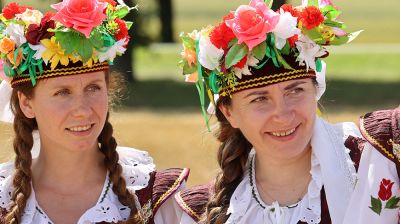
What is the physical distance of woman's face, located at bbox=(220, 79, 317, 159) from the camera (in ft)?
12.8

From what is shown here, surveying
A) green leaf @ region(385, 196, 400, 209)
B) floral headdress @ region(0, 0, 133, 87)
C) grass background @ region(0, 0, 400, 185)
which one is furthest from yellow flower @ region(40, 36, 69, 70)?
green leaf @ region(385, 196, 400, 209)

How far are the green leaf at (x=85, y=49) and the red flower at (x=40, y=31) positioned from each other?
15 centimetres

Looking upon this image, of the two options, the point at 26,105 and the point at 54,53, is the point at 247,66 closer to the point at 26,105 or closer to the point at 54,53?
the point at 54,53

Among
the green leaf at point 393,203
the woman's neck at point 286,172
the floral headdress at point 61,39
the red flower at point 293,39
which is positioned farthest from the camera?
the floral headdress at point 61,39

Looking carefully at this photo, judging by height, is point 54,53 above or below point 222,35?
below

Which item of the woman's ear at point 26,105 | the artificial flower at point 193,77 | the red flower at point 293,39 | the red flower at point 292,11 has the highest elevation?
the red flower at point 292,11

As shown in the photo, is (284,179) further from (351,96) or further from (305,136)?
(351,96)

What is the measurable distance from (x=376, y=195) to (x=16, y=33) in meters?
1.68

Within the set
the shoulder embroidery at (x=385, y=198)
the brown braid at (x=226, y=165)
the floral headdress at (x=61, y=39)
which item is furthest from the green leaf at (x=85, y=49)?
the shoulder embroidery at (x=385, y=198)

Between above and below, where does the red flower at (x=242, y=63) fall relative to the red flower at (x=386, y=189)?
above

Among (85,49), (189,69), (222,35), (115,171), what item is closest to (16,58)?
(85,49)

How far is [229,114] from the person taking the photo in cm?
416

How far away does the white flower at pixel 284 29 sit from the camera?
3.90 m

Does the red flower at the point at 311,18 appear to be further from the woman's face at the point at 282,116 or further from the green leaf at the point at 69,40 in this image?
the green leaf at the point at 69,40
